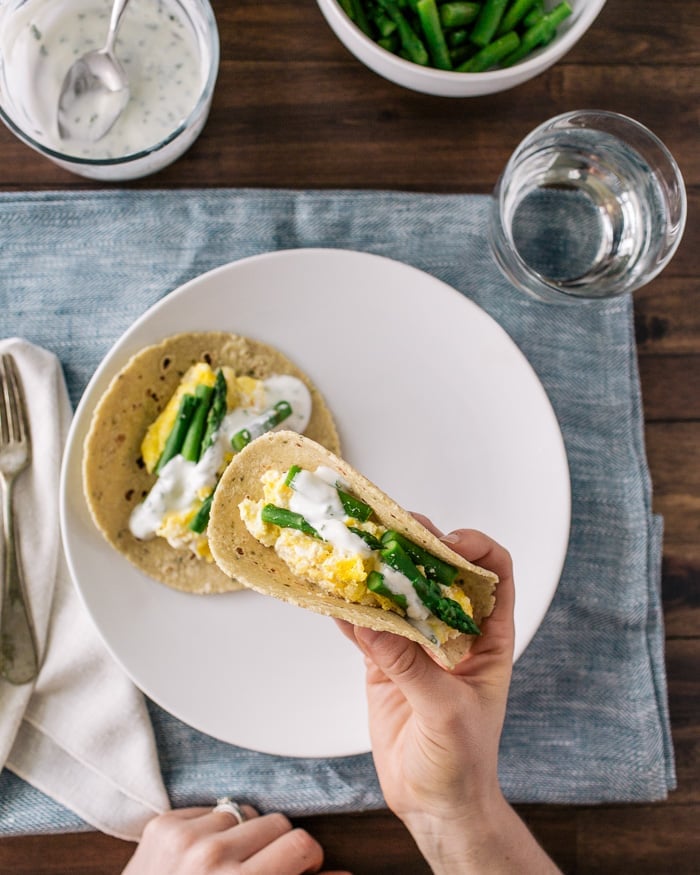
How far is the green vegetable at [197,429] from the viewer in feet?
7.05

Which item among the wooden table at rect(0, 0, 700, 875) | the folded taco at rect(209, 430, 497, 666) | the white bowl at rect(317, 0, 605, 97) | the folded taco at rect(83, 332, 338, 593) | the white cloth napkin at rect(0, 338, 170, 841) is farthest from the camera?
the wooden table at rect(0, 0, 700, 875)

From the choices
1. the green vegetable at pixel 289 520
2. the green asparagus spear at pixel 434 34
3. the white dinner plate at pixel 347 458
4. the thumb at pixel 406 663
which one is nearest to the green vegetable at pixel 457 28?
the green asparagus spear at pixel 434 34

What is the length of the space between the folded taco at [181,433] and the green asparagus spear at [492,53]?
0.93m

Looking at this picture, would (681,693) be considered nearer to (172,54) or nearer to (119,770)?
(119,770)

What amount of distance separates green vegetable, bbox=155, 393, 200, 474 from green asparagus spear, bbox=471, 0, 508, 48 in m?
1.22

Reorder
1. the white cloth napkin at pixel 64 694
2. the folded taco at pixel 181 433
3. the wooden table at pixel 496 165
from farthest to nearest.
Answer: the wooden table at pixel 496 165, the white cloth napkin at pixel 64 694, the folded taco at pixel 181 433

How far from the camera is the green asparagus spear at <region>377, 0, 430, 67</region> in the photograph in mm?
2131

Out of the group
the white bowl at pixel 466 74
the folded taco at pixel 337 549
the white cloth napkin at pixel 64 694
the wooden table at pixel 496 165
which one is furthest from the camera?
the wooden table at pixel 496 165

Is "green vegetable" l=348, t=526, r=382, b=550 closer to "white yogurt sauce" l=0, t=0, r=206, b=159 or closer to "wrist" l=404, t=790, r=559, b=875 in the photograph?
"wrist" l=404, t=790, r=559, b=875

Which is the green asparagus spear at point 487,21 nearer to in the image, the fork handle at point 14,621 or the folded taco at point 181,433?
the folded taco at point 181,433

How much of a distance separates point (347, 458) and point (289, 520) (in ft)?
1.83

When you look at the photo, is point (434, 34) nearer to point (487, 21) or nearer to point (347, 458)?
point (487, 21)

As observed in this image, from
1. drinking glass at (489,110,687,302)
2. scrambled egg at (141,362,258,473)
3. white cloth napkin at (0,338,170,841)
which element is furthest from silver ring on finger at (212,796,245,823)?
drinking glass at (489,110,687,302)

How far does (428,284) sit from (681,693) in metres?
1.48
